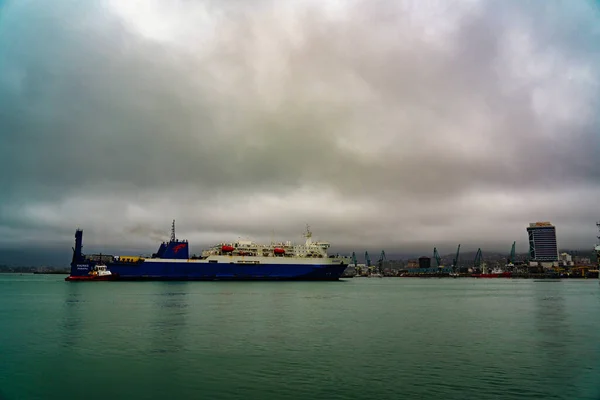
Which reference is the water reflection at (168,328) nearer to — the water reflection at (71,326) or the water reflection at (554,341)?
the water reflection at (71,326)

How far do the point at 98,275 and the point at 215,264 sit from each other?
28.5 m

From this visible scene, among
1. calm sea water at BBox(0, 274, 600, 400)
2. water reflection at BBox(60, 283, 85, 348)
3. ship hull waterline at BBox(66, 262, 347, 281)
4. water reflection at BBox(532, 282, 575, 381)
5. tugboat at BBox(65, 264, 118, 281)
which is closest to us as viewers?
calm sea water at BBox(0, 274, 600, 400)

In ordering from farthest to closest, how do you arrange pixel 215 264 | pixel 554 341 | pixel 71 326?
pixel 215 264, pixel 71 326, pixel 554 341

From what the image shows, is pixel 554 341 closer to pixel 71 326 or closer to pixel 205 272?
pixel 71 326

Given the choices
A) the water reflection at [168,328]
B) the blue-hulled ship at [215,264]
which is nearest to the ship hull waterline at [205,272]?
the blue-hulled ship at [215,264]

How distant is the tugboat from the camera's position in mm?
100000

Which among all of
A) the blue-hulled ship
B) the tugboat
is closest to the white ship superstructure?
the blue-hulled ship

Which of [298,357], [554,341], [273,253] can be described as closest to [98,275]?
[273,253]

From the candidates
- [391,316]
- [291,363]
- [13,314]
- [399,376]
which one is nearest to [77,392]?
[291,363]

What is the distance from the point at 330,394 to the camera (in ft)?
47.6

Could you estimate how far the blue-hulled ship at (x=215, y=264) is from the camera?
9775 centimetres

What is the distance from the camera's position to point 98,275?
101625 millimetres

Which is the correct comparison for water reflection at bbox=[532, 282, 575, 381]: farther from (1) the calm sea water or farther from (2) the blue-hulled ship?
(2) the blue-hulled ship

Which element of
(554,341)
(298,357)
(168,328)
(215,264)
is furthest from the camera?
(215,264)
